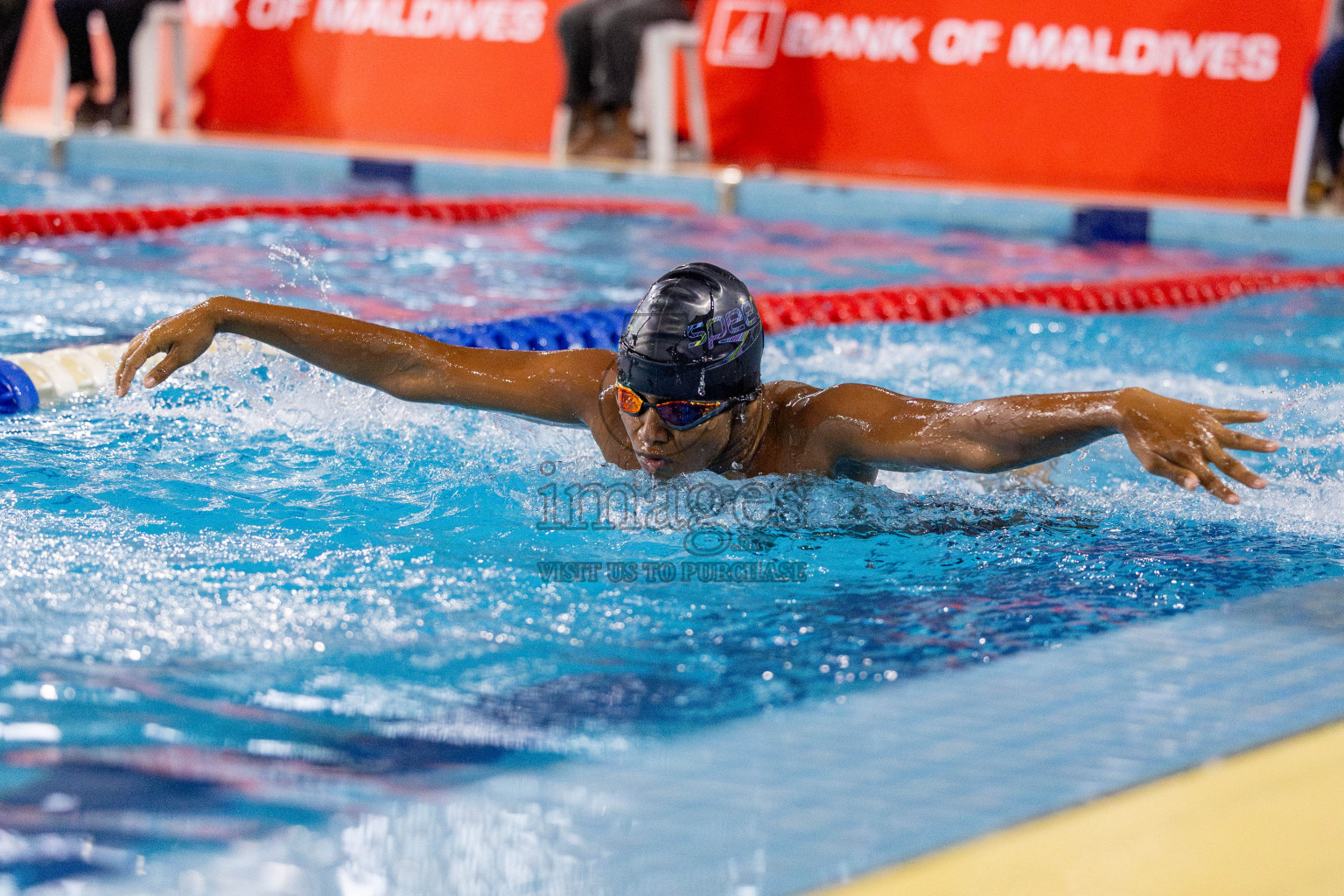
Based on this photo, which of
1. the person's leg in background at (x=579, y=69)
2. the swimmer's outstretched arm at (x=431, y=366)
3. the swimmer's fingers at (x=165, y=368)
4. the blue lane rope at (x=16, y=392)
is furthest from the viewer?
the person's leg in background at (x=579, y=69)

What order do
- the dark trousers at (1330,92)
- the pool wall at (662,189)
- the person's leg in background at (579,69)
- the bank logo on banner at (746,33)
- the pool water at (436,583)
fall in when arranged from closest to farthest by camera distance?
→ the pool water at (436,583) → the dark trousers at (1330,92) → the pool wall at (662,189) → the person's leg in background at (579,69) → the bank logo on banner at (746,33)

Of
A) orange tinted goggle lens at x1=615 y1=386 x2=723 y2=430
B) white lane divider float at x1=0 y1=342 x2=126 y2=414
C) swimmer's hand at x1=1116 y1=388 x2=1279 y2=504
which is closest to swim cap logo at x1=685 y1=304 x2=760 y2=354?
orange tinted goggle lens at x1=615 y1=386 x2=723 y2=430

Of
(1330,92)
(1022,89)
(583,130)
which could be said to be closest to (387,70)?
(583,130)

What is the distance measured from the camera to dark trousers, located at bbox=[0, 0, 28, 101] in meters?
10.7

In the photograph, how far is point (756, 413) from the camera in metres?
2.89

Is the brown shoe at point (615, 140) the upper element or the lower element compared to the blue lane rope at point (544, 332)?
upper

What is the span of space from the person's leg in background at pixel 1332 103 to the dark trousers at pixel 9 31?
27.9 feet

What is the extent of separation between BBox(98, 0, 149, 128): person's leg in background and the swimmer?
7.62 metres

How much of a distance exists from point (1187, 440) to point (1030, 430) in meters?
0.28

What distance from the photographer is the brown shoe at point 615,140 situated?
30.6 feet

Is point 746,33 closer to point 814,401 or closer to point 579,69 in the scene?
point 579,69

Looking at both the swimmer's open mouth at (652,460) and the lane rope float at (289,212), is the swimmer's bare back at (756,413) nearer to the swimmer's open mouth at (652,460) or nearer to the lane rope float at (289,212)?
the swimmer's open mouth at (652,460)

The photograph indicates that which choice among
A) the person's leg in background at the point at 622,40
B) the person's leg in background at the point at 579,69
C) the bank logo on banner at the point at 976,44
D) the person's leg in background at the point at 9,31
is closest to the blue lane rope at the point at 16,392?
the person's leg in background at the point at 622,40

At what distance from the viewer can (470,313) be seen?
535 cm
